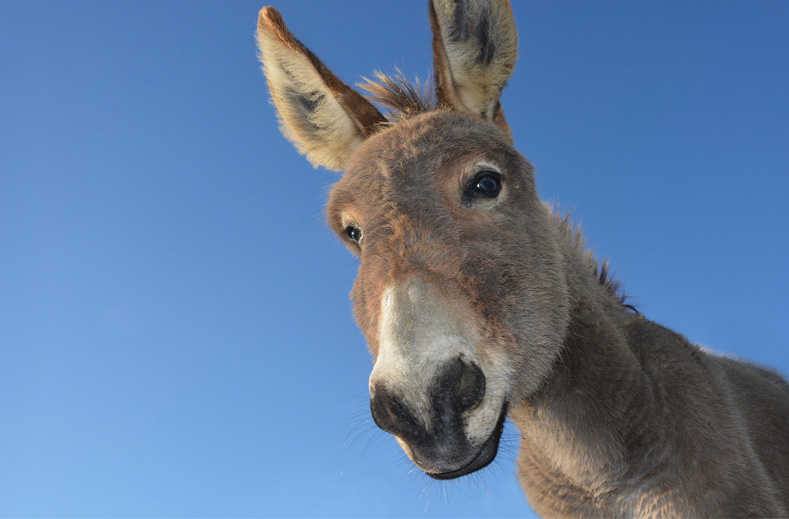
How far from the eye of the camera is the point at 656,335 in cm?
339

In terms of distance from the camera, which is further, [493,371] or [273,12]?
[273,12]

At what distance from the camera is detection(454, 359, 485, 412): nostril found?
7.09ft

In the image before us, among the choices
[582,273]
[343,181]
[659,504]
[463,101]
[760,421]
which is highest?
[463,101]

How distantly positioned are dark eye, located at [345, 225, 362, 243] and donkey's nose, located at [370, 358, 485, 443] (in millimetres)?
1480

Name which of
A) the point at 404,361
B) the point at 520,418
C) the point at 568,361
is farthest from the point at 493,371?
the point at 520,418

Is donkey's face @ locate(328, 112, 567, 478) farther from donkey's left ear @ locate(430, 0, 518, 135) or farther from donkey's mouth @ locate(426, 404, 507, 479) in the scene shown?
donkey's left ear @ locate(430, 0, 518, 135)

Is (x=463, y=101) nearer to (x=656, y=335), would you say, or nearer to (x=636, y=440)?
(x=656, y=335)

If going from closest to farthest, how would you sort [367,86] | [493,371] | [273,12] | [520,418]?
[493,371] < [520,418] < [273,12] < [367,86]

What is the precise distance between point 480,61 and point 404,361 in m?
2.54

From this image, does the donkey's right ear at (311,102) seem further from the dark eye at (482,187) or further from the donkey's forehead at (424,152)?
the dark eye at (482,187)

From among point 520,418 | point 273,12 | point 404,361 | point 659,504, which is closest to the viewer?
point 404,361

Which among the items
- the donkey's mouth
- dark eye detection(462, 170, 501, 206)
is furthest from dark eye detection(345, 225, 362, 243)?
the donkey's mouth

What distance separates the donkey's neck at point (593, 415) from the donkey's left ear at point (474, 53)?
5.20 feet

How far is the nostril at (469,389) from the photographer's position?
7.09 feet
